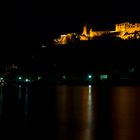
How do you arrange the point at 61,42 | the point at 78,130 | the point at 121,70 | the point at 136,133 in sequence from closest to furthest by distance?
the point at 136,133, the point at 78,130, the point at 121,70, the point at 61,42

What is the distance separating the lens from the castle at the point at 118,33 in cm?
11019

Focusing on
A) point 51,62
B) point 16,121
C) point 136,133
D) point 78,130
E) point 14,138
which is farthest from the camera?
point 51,62

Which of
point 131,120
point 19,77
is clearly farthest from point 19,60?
point 131,120

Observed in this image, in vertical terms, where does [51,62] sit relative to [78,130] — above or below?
above

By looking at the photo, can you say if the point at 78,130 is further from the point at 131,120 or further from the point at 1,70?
the point at 1,70

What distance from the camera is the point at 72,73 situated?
3762 inches

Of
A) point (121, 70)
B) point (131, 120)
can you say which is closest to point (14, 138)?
point (131, 120)

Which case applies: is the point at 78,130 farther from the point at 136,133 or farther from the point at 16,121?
the point at 16,121

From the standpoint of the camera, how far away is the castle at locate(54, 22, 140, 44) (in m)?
110

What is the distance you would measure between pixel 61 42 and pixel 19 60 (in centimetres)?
→ 2957

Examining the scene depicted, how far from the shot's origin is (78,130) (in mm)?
16172

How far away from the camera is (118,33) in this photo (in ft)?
376

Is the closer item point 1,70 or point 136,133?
point 136,133

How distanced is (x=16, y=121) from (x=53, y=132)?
10.9 feet
